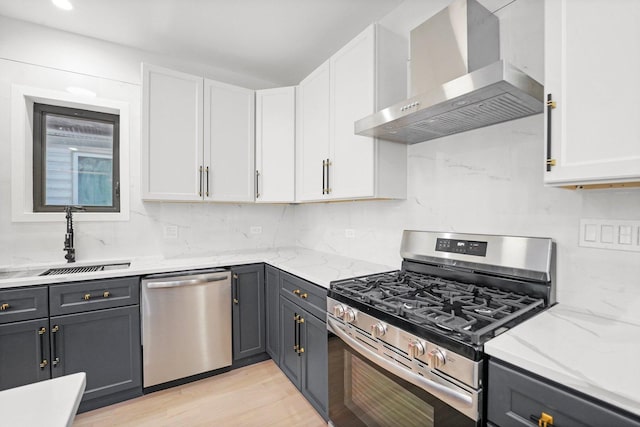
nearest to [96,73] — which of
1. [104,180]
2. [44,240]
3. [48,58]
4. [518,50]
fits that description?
[48,58]

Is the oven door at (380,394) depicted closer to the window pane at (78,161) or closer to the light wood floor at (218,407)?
the light wood floor at (218,407)

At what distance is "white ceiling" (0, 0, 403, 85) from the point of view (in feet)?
6.77

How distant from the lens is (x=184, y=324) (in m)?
2.21

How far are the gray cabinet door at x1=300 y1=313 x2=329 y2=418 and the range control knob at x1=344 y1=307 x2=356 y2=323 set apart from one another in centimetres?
29

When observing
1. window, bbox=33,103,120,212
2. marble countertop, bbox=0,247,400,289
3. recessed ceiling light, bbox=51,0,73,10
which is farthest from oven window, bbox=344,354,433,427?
recessed ceiling light, bbox=51,0,73,10

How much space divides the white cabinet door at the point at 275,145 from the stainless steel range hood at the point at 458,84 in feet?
3.60

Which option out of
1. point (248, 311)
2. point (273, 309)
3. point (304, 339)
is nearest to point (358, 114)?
point (304, 339)

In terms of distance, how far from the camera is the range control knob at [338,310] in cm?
151

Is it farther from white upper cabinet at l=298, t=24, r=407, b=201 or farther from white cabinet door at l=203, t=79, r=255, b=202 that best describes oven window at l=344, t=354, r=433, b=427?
white cabinet door at l=203, t=79, r=255, b=202

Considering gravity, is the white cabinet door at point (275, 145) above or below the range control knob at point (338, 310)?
above

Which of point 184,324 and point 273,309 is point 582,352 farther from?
point 184,324

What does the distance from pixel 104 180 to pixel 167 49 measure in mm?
1276

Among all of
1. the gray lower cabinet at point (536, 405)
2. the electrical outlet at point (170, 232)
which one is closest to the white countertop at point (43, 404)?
the gray lower cabinet at point (536, 405)

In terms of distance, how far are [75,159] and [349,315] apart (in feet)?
8.45
